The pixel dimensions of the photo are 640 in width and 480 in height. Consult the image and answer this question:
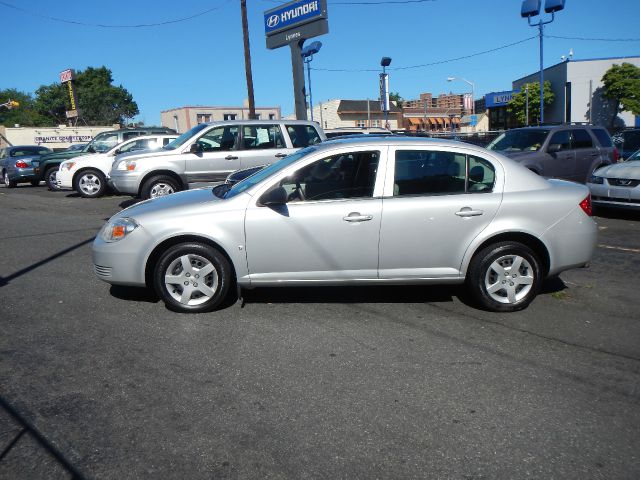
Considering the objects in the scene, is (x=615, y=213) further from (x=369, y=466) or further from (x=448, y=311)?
(x=369, y=466)

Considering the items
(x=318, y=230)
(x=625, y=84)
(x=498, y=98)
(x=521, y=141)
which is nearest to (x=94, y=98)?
(x=498, y=98)

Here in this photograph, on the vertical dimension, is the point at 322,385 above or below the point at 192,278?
below

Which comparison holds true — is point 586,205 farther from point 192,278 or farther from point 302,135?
point 302,135

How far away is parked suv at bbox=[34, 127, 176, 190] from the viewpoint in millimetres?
17219

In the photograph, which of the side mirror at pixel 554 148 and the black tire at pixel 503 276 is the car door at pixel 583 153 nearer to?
the side mirror at pixel 554 148

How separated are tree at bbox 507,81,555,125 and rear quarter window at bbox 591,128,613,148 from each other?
3898cm

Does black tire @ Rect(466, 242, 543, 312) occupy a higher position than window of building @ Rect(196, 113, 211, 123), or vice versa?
window of building @ Rect(196, 113, 211, 123)

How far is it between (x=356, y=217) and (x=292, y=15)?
17599 mm

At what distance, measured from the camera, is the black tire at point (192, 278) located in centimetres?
489

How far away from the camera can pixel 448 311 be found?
5.10 meters

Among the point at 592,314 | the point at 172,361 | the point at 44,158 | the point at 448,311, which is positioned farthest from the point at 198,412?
the point at 44,158

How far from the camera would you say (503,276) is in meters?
5.02

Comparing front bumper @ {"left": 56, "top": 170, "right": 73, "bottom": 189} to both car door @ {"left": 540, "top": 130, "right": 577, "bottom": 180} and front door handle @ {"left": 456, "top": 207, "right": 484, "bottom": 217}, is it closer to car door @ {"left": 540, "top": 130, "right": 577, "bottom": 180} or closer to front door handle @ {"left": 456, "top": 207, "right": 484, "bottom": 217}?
car door @ {"left": 540, "top": 130, "right": 577, "bottom": 180}

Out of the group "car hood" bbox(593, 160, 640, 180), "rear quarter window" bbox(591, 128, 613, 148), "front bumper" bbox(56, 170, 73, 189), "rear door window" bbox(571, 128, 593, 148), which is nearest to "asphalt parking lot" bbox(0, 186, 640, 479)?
"car hood" bbox(593, 160, 640, 180)
